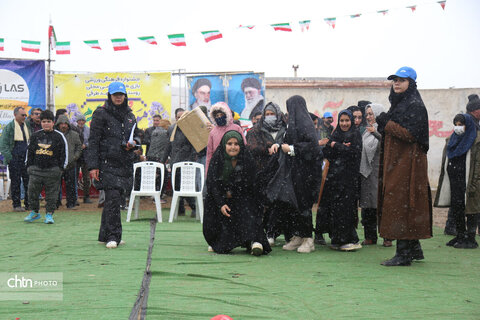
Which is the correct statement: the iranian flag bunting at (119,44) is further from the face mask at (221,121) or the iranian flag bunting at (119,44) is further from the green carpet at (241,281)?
the green carpet at (241,281)

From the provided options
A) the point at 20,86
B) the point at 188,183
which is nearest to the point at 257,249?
the point at 188,183

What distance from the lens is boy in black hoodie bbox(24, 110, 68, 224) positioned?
872 centimetres

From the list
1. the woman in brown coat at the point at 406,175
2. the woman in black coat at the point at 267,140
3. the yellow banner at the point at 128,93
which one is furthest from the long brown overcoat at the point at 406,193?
the yellow banner at the point at 128,93

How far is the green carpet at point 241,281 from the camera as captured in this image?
3.57m

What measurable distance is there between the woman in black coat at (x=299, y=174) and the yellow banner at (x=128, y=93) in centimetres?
741

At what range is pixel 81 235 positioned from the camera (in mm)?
7352

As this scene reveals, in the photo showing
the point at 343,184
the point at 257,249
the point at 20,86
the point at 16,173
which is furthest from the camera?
the point at 20,86

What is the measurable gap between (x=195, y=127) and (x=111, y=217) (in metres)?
3.52

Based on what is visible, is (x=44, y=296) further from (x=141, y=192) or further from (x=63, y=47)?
(x=63, y=47)

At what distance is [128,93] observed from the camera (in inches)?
528

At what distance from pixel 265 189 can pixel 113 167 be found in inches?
67.1

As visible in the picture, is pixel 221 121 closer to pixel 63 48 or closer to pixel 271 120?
pixel 271 120

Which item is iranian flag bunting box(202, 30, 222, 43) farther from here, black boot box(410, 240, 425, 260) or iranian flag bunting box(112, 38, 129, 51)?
black boot box(410, 240, 425, 260)

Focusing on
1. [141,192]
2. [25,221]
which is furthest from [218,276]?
[25,221]
